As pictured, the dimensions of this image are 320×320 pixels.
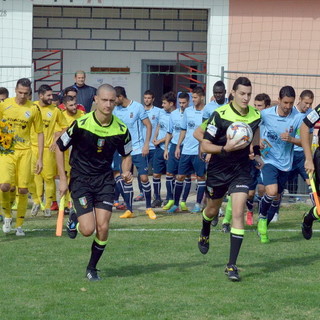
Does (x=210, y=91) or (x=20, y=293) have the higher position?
(x=210, y=91)

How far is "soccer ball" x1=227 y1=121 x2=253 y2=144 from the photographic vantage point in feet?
31.7

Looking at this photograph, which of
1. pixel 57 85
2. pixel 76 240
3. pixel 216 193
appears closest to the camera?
pixel 216 193

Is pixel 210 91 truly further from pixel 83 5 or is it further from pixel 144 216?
pixel 144 216

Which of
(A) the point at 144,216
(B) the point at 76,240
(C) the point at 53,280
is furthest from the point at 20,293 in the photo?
(A) the point at 144,216

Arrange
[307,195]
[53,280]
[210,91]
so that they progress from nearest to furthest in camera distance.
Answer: [53,280] < [307,195] < [210,91]

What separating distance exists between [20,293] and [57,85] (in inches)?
614

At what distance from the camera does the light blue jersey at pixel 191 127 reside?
53.5 ft

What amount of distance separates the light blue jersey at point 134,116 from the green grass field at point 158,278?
108 inches

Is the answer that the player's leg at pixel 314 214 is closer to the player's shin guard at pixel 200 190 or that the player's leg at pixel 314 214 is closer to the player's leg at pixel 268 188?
the player's leg at pixel 268 188

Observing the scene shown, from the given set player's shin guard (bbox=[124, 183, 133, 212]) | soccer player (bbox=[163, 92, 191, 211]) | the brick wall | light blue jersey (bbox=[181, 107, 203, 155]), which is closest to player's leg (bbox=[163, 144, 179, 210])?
soccer player (bbox=[163, 92, 191, 211])

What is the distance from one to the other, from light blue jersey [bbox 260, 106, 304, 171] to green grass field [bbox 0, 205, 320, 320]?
1125 millimetres

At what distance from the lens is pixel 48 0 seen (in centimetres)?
2220

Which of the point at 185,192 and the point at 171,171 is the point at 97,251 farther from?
the point at 171,171

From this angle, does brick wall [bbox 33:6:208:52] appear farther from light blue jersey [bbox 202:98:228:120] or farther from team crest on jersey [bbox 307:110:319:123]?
team crest on jersey [bbox 307:110:319:123]
